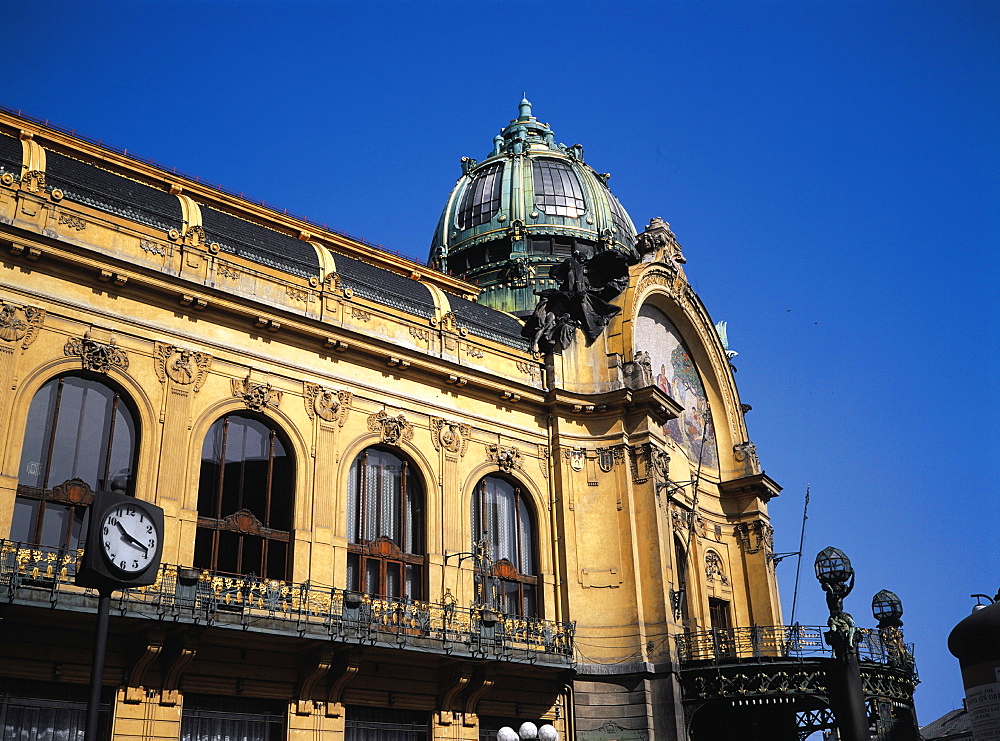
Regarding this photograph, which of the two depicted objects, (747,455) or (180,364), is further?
(747,455)

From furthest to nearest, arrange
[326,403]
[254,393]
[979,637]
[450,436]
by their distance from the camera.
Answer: [450,436] < [326,403] < [254,393] < [979,637]

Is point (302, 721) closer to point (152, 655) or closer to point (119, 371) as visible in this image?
point (152, 655)

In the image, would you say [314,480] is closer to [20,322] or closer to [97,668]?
[20,322]

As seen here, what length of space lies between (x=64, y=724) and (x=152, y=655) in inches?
74.7

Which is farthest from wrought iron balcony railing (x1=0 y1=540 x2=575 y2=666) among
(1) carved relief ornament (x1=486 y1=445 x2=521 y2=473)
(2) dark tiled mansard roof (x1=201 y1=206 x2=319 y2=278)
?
(2) dark tiled mansard roof (x1=201 y1=206 x2=319 y2=278)

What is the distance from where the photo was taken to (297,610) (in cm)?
2205

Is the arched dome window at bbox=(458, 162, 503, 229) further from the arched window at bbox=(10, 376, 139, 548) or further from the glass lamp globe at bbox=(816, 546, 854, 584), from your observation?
the glass lamp globe at bbox=(816, 546, 854, 584)

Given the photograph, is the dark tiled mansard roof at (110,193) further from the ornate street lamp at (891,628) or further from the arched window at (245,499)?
the ornate street lamp at (891,628)

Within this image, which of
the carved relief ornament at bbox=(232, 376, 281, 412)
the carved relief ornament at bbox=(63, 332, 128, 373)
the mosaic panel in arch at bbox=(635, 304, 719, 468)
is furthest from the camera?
the mosaic panel in arch at bbox=(635, 304, 719, 468)

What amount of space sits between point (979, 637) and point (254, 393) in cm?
1744

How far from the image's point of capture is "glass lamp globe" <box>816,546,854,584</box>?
62.2 ft

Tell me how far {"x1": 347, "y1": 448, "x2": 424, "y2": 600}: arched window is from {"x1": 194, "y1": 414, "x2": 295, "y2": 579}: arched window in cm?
178

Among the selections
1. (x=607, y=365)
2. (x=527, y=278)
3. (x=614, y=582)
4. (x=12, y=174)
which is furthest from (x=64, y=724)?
(x=527, y=278)

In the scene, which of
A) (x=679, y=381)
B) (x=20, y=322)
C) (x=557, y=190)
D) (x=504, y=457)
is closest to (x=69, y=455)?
(x=20, y=322)
